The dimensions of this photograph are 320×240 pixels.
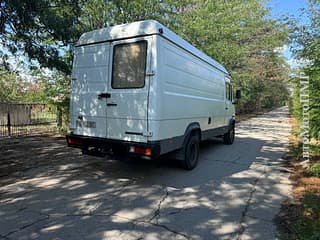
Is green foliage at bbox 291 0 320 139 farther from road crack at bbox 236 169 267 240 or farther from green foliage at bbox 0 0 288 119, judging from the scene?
green foliage at bbox 0 0 288 119

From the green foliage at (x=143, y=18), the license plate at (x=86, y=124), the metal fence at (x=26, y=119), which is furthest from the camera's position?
the metal fence at (x=26, y=119)

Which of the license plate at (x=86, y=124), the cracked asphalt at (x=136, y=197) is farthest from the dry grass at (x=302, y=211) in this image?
the license plate at (x=86, y=124)

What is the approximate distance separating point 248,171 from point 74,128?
4.07 meters

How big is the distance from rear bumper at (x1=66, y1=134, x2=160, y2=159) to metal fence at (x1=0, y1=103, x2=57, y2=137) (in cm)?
596

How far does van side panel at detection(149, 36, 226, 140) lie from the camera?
4508 mm

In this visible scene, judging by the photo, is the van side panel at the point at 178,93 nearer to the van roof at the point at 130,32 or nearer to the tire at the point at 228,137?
the van roof at the point at 130,32

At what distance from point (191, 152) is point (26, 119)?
7764 mm

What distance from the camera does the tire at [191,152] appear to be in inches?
228

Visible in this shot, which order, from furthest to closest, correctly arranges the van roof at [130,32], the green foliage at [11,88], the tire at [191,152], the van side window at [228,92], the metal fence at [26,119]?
the green foliage at [11,88] → the metal fence at [26,119] → the van side window at [228,92] → the tire at [191,152] → the van roof at [130,32]

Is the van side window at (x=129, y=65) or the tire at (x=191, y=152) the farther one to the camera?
the tire at (x=191, y=152)

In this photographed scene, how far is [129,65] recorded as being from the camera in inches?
190

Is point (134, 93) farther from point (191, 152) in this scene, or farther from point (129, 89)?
point (191, 152)

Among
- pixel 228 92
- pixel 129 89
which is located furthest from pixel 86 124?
pixel 228 92

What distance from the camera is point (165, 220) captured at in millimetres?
3539
